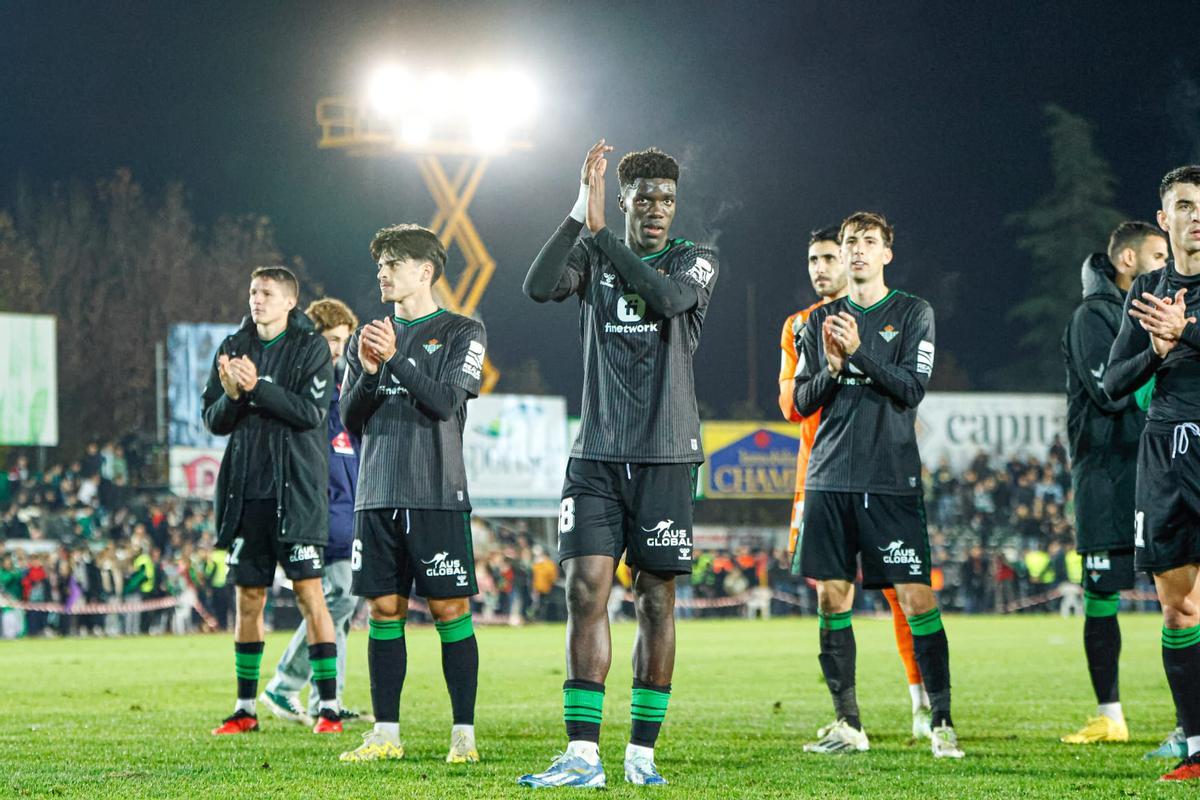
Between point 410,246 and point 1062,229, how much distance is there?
214 ft

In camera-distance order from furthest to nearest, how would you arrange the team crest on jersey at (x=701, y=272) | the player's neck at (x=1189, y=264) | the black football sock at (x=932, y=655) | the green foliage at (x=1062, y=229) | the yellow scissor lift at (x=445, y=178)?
1. the green foliage at (x=1062, y=229)
2. the yellow scissor lift at (x=445, y=178)
3. the black football sock at (x=932, y=655)
4. the player's neck at (x=1189, y=264)
5. the team crest on jersey at (x=701, y=272)

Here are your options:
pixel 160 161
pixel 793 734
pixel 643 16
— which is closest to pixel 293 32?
→ pixel 160 161

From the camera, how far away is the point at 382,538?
7.04 m

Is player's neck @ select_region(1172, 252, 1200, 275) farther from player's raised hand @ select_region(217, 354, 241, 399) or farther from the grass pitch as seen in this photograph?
player's raised hand @ select_region(217, 354, 241, 399)

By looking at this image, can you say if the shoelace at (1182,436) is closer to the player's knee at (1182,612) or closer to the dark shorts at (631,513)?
the player's knee at (1182,612)

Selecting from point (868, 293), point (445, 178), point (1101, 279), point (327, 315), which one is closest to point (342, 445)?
point (327, 315)

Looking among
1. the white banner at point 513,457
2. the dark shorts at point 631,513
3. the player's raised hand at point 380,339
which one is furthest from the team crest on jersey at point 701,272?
the white banner at point 513,457

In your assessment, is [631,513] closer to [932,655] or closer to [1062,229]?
[932,655]

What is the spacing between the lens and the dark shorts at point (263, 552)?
27.9 ft

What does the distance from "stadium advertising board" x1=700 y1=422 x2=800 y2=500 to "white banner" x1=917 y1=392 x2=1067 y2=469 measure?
Answer: 3525mm

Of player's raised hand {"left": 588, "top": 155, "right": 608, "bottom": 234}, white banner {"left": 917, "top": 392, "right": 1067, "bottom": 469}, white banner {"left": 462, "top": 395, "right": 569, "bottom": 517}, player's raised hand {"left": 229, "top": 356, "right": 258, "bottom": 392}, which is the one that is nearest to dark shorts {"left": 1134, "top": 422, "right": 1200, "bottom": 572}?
player's raised hand {"left": 588, "top": 155, "right": 608, "bottom": 234}

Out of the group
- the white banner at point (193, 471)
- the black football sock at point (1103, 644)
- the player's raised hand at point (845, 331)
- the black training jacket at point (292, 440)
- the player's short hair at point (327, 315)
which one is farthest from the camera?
the white banner at point (193, 471)

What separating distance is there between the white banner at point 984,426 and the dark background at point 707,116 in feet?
33.4

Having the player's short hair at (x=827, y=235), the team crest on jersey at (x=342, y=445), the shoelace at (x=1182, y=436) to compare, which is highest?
the player's short hair at (x=827, y=235)
